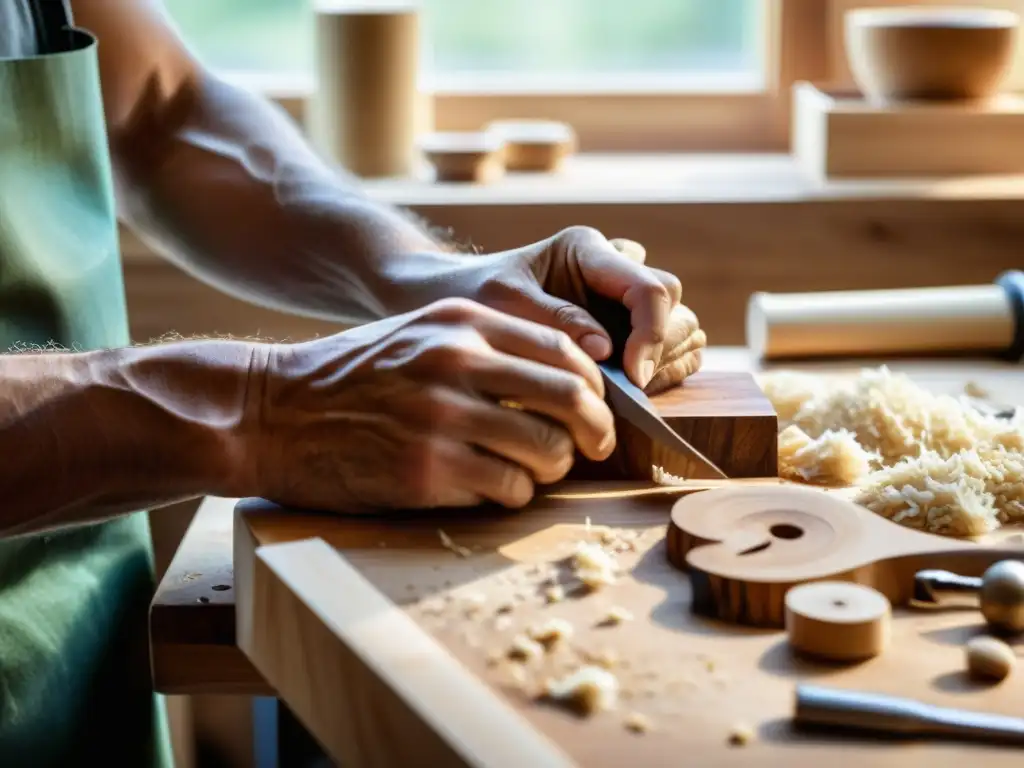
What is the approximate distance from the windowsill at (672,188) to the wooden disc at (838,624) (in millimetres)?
1346

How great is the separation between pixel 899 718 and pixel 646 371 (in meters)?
0.47

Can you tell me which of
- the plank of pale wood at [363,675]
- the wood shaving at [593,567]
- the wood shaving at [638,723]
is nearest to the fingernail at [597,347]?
the wood shaving at [593,567]

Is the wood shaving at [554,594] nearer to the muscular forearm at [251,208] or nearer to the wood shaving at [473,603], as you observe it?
the wood shaving at [473,603]

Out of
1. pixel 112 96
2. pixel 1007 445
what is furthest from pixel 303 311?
pixel 1007 445

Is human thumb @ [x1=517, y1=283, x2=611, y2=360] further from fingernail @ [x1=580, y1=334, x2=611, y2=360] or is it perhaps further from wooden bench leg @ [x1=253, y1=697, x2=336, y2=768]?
wooden bench leg @ [x1=253, y1=697, x2=336, y2=768]

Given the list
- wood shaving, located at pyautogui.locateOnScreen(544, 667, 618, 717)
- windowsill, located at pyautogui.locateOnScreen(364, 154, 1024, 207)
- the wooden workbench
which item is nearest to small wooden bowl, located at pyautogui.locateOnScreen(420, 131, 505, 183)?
windowsill, located at pyautogui.locateOnScreen(364, 154, 1024, 207)

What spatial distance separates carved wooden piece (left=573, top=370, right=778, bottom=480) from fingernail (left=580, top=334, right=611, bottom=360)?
57 mm

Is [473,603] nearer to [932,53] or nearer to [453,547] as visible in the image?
[453,547]

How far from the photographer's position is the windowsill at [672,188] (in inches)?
83.7

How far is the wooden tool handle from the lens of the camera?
1.60m

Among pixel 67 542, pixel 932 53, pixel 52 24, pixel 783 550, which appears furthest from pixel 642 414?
pixel 932 53

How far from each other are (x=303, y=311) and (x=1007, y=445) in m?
0.77

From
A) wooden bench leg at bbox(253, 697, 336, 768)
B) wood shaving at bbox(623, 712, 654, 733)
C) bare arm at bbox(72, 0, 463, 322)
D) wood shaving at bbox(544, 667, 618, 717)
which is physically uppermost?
bare arm at bbox(72, 0, 463, 322)

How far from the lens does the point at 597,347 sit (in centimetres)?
113
